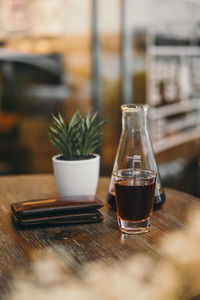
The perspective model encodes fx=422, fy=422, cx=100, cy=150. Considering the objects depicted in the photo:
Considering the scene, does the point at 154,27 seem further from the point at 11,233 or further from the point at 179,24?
the point at 11,233

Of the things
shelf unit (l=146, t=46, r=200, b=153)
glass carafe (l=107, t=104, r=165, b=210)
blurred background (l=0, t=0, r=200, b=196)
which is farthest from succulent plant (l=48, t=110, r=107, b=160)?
shelf unit (l=146, t=46, r=200, b=153)

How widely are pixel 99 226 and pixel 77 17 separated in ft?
8.47

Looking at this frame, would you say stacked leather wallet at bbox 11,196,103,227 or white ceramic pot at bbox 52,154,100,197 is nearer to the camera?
stacked leather wallet at bbox 11,196,103,227

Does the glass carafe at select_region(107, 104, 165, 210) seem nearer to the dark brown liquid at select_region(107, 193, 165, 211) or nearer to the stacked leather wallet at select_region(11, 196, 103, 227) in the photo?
the dark brown liquid at select_region(107, 193, 165, 211)

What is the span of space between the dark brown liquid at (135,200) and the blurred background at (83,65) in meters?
2.34

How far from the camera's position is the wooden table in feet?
2.76

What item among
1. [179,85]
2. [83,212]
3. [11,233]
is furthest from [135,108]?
[179,85]

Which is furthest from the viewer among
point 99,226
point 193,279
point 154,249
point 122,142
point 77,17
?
point 77,17

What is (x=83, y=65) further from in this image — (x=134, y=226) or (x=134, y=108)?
(x=134, y=226)

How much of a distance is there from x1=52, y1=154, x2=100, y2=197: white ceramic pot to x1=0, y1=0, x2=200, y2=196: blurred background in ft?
7.00

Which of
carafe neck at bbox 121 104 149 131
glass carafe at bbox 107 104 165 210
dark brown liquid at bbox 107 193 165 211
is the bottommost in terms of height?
dark brown liquid at bbox 107 193 165 211

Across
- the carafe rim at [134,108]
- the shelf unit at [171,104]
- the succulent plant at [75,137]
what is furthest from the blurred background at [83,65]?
the carafe rim at [134,108]

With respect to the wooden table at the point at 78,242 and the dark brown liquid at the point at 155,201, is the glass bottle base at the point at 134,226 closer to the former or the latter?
the wooden table at the point at 78,242

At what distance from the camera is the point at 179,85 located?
363 centimetres
